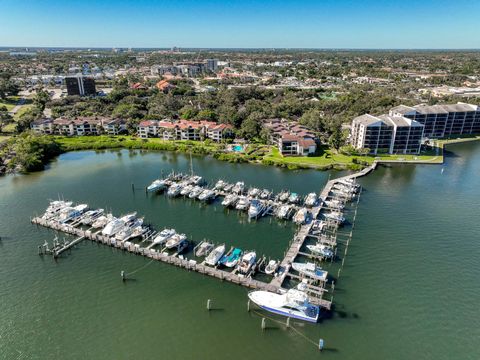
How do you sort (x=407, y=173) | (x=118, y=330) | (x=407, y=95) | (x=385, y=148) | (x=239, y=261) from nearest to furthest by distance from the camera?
(x=118, y=330) → (x=239, y=261) → (x=407, y=173) → (x=385, y=148) → (x=407, y=95)

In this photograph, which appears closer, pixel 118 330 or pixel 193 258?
pixel 118 330

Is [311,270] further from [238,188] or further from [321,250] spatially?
[238,188]

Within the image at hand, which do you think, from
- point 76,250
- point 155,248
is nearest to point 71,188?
point 76,250

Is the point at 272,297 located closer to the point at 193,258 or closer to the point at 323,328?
the point at 323,328

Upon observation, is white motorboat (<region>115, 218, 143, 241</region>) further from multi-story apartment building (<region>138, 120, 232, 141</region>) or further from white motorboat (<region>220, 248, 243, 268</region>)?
multi-story apartment building (<region>138, 120, 232, 141</region>)

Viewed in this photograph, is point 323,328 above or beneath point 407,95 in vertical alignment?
beneath

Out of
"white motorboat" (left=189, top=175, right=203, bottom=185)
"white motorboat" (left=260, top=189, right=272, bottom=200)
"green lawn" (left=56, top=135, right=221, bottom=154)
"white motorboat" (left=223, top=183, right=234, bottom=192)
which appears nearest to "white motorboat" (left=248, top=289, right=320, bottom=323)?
"white motorboat" (left=260, top=189, right=272, bottom=200)

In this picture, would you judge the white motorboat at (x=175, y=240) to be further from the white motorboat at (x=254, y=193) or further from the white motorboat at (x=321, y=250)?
the white motorboat at (x=254, y=193)
